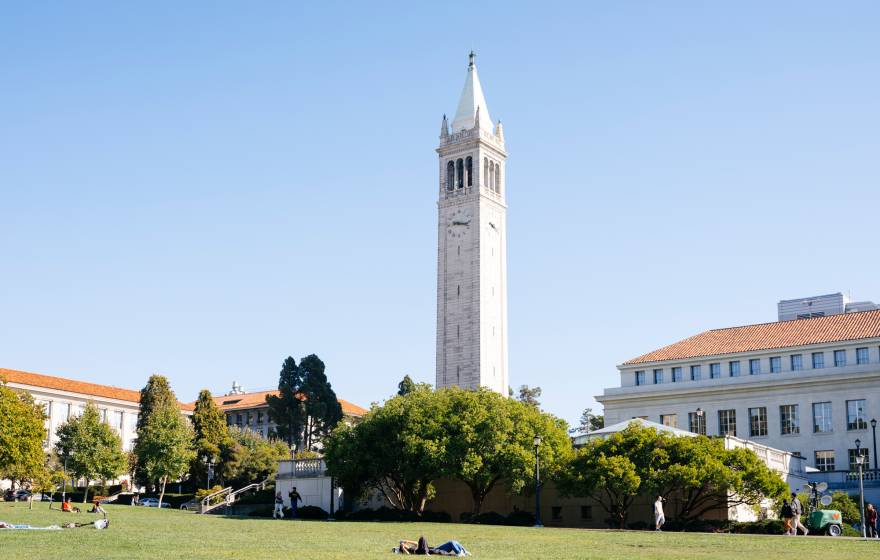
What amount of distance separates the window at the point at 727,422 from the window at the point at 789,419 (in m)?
3.71

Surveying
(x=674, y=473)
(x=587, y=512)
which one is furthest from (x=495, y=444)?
(x=674, y=473)

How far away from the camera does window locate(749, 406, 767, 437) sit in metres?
80.3

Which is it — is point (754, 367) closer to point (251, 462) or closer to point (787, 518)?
point (787, 518)

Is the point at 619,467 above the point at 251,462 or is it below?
below

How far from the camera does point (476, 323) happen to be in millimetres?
105688

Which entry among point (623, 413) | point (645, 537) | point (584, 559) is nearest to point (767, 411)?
point (623, 413)

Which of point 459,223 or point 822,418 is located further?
point 459,223

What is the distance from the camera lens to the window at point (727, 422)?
81.6 meters

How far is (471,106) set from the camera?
374 feet

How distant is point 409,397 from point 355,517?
22.8 feet

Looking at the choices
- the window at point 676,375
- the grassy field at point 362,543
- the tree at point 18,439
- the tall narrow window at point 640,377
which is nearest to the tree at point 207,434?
the tree at point 18,439

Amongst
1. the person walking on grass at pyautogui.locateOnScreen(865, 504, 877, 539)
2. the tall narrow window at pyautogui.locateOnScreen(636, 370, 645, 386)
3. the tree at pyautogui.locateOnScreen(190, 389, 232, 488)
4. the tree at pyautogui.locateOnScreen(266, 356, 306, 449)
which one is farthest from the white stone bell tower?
the person walking on grass at pyautogui.locateOnScreen(865, 504, 877, 539)

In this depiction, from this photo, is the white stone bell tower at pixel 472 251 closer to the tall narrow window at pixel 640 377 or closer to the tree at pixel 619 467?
the tall narrow window at pixel 640 377

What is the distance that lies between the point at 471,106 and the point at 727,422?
4766cm
